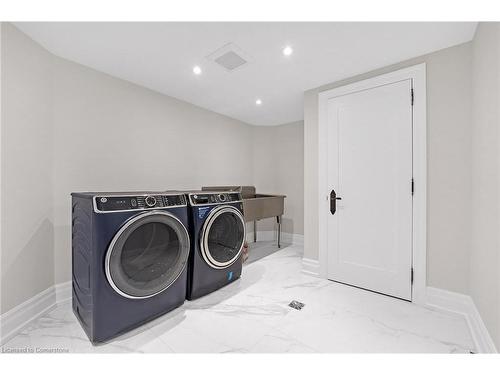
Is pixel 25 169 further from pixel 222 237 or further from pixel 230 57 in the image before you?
pixel 230 57

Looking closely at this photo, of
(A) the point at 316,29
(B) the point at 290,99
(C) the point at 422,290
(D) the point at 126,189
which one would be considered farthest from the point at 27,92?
(C) the point at 422,290

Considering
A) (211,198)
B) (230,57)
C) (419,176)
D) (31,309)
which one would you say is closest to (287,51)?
(230,57)

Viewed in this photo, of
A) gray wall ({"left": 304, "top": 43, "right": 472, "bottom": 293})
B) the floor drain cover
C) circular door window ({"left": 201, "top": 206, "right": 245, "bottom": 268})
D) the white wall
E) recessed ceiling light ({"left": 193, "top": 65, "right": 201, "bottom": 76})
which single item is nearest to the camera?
the white wall

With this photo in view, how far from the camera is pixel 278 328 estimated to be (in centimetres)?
153

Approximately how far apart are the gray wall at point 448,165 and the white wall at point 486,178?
0.31 ft

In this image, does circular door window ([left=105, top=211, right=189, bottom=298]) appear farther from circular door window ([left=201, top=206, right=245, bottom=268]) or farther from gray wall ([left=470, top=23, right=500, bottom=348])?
gray wall ([left=470, top=23, right=500, bottom=348])

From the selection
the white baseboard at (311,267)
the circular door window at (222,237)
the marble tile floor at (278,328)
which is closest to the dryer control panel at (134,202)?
the circular door window at (222,237)

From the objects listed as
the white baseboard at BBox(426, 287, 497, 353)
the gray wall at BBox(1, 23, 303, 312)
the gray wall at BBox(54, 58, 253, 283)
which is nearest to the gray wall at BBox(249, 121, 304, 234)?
the gray wall at BBox(54, 58, 253, 283)

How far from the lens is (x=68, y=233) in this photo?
192cm

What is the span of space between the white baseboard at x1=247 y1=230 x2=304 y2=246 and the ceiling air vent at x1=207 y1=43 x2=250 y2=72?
104 inches

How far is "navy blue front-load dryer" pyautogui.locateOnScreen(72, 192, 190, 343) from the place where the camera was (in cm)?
134

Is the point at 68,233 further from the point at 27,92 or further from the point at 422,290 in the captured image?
the point at 422,290

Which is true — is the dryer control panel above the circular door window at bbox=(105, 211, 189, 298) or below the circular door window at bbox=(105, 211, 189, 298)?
above

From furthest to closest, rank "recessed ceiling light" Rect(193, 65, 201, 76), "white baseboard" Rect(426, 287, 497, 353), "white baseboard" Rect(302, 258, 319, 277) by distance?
"white baseboard" Rect(302, 258, 319, 277), "recessed ceiling light" Rect(193, 65, 201, 76), "white baseboard" Rect(426, 287, 497, 353)
